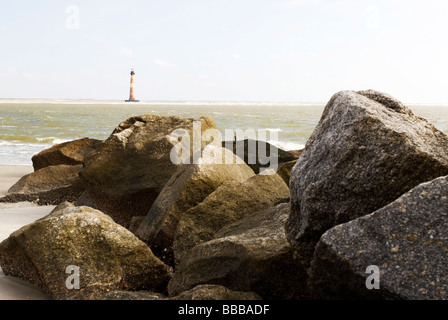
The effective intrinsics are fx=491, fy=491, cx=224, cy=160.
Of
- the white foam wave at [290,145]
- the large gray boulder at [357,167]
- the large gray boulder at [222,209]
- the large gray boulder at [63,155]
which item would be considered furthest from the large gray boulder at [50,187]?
the white foam wave at [290,145]

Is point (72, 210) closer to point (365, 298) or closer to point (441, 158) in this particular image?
point (365, 298)

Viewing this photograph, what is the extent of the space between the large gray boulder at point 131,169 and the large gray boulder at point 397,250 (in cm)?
363

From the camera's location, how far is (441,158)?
283cm

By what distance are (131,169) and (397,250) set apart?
435 centimetres

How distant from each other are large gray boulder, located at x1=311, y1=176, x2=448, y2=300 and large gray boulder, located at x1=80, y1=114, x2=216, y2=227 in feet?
11.9

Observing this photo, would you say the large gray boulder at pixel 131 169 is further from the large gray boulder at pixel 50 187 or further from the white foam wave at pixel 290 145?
the white foam wave at pixel 290 145

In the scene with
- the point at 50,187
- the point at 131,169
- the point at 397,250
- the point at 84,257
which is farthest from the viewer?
the point at 50,187

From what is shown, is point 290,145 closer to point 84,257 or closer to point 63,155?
point 63,155

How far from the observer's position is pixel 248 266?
3168 millimetres

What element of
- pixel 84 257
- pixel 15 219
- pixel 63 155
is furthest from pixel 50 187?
pixel 84 257

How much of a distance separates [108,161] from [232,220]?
245 cm

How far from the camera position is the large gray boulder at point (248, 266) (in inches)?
123

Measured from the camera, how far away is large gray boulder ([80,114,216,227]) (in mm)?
5957
